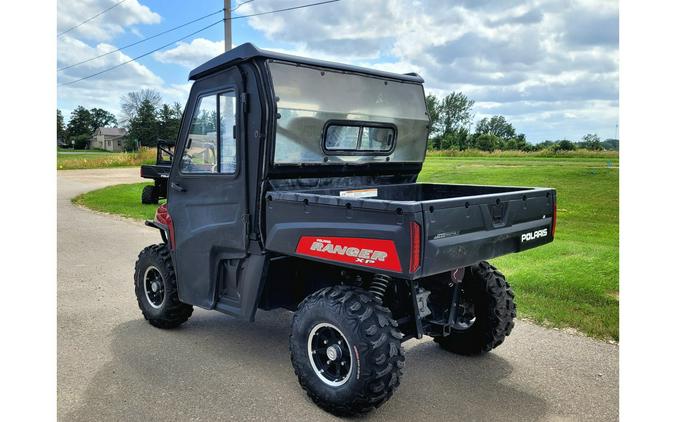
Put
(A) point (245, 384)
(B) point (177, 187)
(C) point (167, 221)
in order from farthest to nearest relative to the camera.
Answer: (C) point (167, 221) < (B) point (177, 187) < (A) point (245, 384)

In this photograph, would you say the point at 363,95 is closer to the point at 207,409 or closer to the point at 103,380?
the point at 207,409

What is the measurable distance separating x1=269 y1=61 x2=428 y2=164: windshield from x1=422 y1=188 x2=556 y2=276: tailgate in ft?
4.55

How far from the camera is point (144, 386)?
3887mm

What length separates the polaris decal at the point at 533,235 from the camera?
389 centimetres

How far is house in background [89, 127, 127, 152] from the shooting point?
3233 inches

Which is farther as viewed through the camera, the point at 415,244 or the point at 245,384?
the point at 245,384

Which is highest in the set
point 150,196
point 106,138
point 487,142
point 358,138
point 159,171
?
point 106,138

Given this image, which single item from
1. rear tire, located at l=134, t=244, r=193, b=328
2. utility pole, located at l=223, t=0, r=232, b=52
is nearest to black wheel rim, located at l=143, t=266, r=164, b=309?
rear tire, located at l=134, t=244, r=193, b=328

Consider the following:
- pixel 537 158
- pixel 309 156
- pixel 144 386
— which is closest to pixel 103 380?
pixel 144 386

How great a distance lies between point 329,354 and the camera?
139 inches

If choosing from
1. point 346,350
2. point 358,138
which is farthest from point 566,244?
point 346,350

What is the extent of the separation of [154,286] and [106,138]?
91878 mm

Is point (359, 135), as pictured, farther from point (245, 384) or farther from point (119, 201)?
point (119, 201)

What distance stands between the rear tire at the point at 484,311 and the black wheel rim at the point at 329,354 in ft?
4.11
